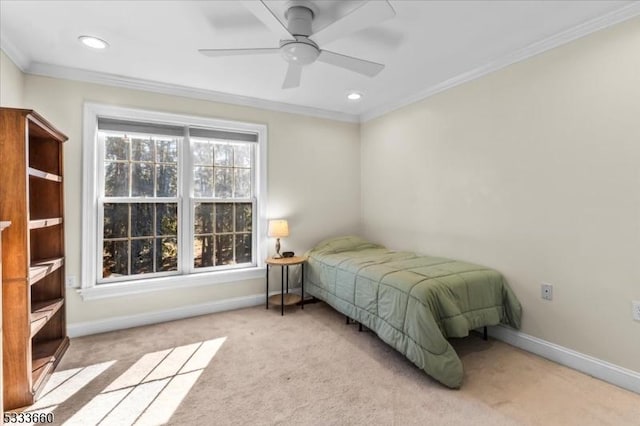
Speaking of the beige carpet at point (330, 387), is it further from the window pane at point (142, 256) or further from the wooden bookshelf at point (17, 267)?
the window pane at point (142, 256)

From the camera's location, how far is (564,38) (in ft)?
7.63

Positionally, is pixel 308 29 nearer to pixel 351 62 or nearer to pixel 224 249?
pixel 351 62

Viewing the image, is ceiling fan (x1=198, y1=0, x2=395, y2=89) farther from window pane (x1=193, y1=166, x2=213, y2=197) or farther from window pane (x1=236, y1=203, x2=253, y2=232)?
window pane (x1=236, y1=203, x2=253, y2=232)

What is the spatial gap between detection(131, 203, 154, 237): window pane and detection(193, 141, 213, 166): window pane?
2.31 feet

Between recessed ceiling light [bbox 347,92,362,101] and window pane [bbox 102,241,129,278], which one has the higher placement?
recessed ceiling light [bbox 347,92,362,101]

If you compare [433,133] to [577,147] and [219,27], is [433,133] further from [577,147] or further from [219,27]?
[219,27]

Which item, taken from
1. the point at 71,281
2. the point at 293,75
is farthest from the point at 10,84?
the point at 293,75

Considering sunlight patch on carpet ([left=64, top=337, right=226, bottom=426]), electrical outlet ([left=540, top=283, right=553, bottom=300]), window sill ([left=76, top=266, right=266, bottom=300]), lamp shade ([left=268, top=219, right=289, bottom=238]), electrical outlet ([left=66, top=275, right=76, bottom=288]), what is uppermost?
lamp shade ([left=268, top=219, right=289, bottom=238])

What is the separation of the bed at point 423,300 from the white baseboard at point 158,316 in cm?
103

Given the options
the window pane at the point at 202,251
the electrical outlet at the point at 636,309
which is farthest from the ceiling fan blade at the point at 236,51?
the electrical outlet at the point at 636,309

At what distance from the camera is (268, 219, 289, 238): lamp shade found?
3637 mm

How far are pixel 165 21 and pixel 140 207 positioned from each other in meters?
1.88

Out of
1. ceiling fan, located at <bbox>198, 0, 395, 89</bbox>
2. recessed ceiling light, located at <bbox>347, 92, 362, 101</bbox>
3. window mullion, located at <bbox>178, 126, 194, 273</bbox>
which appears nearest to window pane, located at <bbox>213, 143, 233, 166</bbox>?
window mullion, located at <bbox>178, 126, 194, 273</bbox>

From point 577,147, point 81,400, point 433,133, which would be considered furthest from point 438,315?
point 81,400
